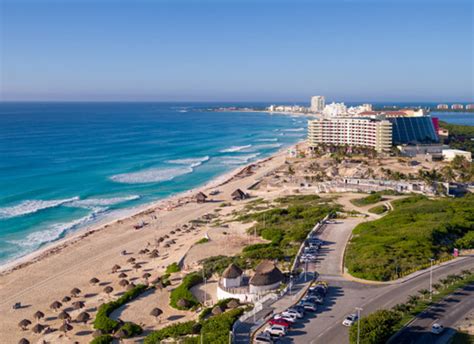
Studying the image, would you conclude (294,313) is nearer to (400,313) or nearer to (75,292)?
(400,313)

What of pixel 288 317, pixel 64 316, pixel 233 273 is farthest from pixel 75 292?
pixel 288 317

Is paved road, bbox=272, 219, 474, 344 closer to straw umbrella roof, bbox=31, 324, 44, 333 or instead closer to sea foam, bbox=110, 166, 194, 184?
straw umbrella roof, bbox=31, 324, 44, 333

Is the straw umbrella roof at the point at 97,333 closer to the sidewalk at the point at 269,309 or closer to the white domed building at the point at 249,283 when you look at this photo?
the white domed building at the point at 249,283

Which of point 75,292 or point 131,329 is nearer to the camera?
point 131,329

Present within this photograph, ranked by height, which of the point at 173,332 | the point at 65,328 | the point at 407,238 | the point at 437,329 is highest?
the point at 407,238

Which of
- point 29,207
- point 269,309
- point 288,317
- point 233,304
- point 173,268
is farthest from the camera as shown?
point 29,207

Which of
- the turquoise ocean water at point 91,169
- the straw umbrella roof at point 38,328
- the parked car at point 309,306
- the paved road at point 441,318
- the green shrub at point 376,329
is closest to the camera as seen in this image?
the green shrub at point 376,329

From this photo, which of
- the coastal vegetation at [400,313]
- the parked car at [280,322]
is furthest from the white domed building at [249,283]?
the coastal vegetation at [400,313]
